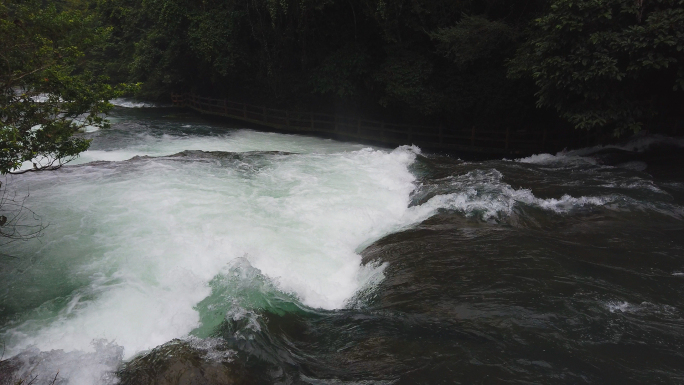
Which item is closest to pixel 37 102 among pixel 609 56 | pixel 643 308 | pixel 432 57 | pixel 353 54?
pixel 643 308

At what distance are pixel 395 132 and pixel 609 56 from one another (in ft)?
27.4

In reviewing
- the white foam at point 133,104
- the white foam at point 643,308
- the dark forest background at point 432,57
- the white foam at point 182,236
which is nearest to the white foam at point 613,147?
the dark forest background at point 432,57

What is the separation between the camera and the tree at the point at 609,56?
894cm

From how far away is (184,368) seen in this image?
3.68 meters

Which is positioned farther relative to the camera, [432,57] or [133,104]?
[133,104]

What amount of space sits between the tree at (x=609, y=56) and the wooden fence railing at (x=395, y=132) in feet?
11.2

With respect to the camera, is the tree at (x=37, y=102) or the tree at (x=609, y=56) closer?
the tree at (x=37, y=102)

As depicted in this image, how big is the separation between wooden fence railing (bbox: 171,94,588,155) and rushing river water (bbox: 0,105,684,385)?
4.72m

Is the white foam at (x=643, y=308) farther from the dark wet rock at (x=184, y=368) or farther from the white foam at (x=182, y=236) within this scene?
the dark wet rock at (x=184, y=368)

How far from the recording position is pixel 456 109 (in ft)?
49.9

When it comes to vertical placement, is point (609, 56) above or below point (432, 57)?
below

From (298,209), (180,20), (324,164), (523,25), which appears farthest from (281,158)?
(180,20)

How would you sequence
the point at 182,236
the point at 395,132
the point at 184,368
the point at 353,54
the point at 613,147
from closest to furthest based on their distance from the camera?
the point at 184,368
the point at 182,236
the point at 613,147
the point at 353,54
the point at 395,132

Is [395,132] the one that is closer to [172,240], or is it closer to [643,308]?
[172,240]
